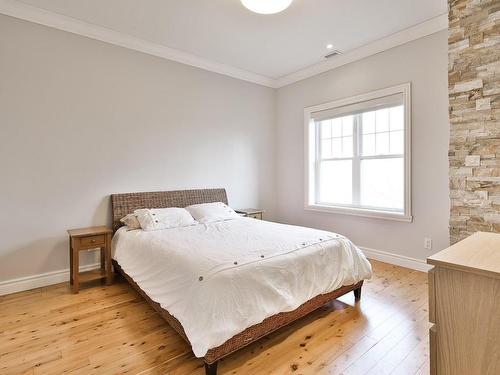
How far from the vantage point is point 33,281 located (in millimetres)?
2922

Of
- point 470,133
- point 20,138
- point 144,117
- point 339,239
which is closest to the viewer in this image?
point 470,133

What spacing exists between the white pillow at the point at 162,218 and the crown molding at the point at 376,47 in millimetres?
2963

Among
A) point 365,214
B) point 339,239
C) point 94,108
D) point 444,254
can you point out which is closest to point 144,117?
point 94,108

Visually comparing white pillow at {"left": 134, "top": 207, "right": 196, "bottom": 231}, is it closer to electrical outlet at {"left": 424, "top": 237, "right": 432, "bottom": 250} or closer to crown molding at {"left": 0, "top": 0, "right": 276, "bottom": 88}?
crown molding at {"left": 0, "top": 0, "right": 276, "bottom": 88}

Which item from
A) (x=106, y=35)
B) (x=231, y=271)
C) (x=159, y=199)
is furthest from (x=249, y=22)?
(x=231, y=271)

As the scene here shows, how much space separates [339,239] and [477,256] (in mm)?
1587

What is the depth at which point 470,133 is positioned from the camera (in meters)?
2.14

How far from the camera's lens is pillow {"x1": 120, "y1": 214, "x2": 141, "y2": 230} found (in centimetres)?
314

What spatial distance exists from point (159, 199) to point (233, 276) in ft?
7.31

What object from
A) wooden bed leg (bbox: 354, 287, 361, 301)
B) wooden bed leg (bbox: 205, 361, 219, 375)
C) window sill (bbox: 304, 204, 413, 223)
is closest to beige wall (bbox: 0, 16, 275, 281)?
window sill (bbox: 304, 204, 413, 223)

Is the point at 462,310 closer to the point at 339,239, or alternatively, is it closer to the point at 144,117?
the point at 339,239

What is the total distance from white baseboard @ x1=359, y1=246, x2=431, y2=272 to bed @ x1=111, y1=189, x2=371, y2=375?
47.8 inches

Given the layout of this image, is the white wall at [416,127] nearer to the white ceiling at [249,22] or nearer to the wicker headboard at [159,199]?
the white ceiling at [249,22]

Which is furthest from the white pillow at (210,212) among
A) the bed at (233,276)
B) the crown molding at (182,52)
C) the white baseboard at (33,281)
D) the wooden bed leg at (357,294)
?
the crown molding at (182,52)
